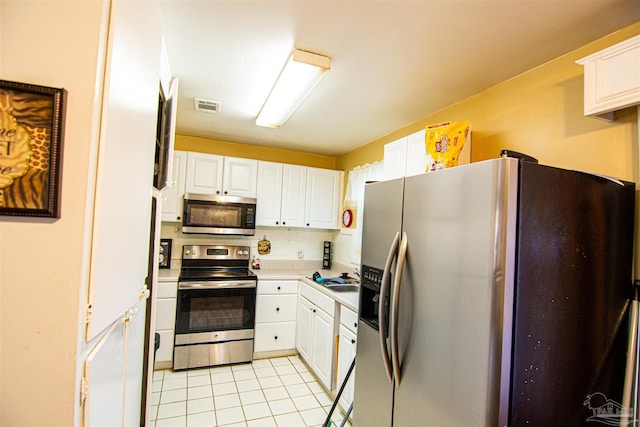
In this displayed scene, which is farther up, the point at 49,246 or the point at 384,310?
the point at 49,246

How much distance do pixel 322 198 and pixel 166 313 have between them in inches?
83.3

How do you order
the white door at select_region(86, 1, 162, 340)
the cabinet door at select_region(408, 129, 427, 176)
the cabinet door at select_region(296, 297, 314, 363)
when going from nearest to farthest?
the white door at select_region(86, 1, 162, 340) → the cabinet door at select_region(408, 129, 427, 176) → the cabinet door at select_region(296, 297, 314, 363)

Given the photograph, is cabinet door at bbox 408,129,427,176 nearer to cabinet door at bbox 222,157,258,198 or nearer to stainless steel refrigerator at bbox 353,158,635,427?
stainless steel refrigerator at bbox 353,158,635,427

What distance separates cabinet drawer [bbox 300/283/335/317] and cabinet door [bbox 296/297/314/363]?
0.23 feet

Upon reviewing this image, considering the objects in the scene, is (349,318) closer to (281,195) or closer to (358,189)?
(358,189)

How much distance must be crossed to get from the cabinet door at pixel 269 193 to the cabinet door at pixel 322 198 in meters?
0.37

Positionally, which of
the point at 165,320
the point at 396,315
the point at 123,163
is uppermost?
the point at 123,163

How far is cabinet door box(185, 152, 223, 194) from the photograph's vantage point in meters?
3.30

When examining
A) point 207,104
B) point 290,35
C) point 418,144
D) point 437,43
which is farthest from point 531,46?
point 207,104

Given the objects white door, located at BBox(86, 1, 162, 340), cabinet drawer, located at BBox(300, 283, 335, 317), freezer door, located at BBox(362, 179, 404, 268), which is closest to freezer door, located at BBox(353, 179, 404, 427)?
freezer door, located at BBox(362, 179, 404, 268)

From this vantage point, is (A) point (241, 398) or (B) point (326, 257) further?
(B) point (326, 257)

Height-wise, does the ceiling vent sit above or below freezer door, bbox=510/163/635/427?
above

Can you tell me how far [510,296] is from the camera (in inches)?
40.1

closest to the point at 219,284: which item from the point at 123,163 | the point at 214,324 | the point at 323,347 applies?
the point at 214,324
